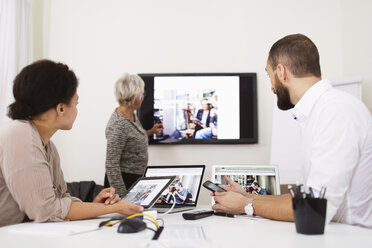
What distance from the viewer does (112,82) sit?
3.62 metres

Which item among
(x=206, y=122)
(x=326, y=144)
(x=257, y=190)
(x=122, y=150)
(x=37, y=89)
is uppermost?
(x=37, y=89)

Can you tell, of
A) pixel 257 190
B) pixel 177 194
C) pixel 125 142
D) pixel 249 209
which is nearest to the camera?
pixel 249 209

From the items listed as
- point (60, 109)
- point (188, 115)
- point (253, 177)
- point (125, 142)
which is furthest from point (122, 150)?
point (60, 109)

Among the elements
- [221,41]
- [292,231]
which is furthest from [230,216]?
[221,41]

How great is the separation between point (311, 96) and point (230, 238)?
2.45ft

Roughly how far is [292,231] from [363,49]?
8.48ft

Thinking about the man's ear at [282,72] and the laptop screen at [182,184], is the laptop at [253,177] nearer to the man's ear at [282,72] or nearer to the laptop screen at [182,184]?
the laptop screen at [182,184]

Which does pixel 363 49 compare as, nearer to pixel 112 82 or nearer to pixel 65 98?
pixel 112 82

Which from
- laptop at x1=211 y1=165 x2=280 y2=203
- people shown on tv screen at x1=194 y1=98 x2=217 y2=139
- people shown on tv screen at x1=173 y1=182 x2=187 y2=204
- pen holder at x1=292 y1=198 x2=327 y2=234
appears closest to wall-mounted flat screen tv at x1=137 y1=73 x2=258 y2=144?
people shown on tv screen at x1=194 y1=98 x2=217 y2=139

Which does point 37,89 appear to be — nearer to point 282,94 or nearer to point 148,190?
point 148,190

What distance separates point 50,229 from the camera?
125 centimetres

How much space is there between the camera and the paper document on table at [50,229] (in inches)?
47.0

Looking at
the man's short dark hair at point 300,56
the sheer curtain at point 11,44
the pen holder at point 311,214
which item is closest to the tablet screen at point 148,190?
the pen holder at point 311,214

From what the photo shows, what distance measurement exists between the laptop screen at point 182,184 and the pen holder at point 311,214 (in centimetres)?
81
